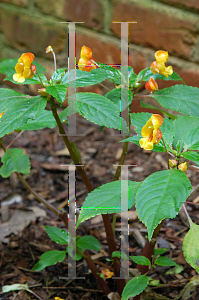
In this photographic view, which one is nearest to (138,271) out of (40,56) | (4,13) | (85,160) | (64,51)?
(85,160)

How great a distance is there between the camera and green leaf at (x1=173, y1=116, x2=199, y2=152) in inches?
32.7

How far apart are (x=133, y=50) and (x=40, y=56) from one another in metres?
0.75

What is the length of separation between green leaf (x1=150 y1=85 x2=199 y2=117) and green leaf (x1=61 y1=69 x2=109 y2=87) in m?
0.22

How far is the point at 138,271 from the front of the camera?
1.05 meters

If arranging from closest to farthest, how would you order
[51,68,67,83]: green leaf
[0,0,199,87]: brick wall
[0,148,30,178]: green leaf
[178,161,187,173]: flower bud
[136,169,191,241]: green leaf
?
1. [136,169,191,241]: green leaf
2. [178,161,187,173]: flower bud
3. [51,68,67,83]: green leaf
4. [0,148,30,178]: green leaf
5. [0,0,199,87]: brick wall

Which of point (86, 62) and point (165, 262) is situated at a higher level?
point (86, 62)

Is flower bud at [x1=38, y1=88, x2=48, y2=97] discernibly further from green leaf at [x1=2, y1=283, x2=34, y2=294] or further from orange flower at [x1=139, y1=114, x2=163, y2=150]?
green leaf at [x1=2, y1=283, x2=34, y2=294]

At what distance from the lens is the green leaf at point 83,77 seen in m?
0.80

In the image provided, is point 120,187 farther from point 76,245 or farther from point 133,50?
point 133,50

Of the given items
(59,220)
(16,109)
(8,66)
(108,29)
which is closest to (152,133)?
(16,109)

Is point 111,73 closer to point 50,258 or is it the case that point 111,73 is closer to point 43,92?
point 43,92

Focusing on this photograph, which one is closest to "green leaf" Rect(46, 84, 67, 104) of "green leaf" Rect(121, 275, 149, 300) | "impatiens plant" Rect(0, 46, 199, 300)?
"impatiens plant" Rect(0, 46, 199, 300)

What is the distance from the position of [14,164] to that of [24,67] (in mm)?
420

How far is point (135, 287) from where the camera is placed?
0.86 m
